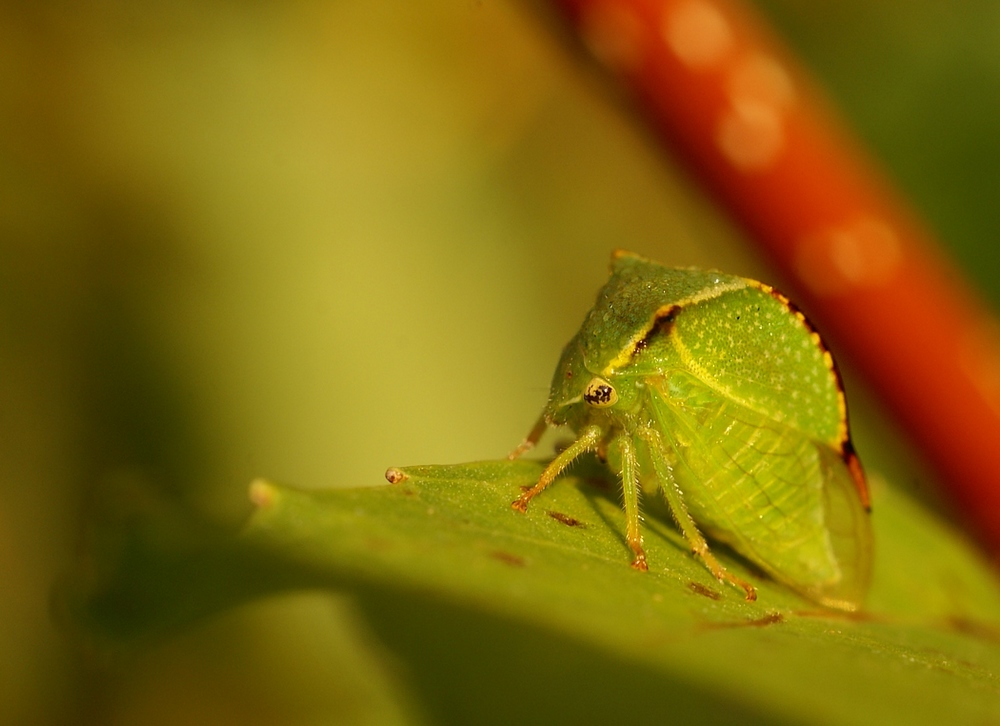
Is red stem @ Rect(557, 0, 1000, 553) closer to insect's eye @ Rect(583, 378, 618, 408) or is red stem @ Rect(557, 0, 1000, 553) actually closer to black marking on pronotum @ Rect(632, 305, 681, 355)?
black marking on pronotum @ Rect(632, 305, 681, 355)

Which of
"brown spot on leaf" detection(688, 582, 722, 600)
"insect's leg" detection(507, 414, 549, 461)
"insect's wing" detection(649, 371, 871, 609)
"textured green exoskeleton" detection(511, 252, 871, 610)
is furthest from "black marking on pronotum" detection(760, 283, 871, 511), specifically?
"brown spot on leaf" detection(688, 582, 722, 600)

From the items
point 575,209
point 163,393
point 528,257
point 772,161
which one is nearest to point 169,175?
point 163,393

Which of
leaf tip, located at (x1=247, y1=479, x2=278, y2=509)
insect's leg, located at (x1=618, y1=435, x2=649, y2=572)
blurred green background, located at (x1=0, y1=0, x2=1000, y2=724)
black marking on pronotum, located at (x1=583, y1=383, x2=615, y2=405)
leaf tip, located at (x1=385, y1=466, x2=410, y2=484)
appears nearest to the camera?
leaf tip, located at (x1=247, y1=479, x2=278, y2=509)

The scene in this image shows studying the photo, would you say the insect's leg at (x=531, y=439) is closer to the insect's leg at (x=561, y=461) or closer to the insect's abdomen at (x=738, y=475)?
the insect's leg at (x=561, y=461)

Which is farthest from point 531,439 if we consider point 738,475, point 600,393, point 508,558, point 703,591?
point 508,558

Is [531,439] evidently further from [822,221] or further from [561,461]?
[822,221]
